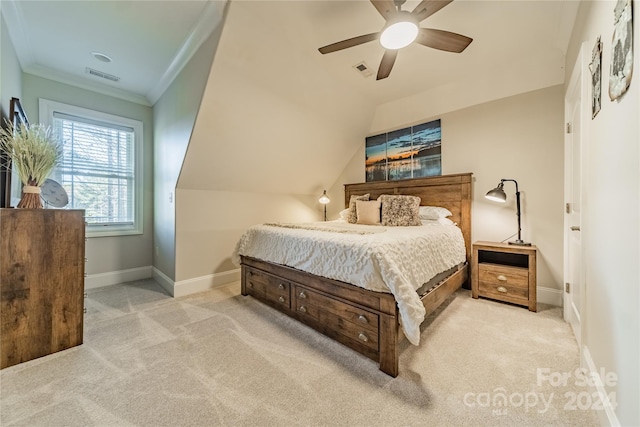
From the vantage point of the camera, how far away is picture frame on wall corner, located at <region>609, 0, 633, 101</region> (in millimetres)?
925

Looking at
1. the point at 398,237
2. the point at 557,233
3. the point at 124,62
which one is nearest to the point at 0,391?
the point at 398,237

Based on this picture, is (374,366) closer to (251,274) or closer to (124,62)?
(251,274)

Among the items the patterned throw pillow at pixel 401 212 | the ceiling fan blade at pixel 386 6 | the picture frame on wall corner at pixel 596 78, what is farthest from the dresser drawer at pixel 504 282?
the ceiling fan blade at pixel 386 6

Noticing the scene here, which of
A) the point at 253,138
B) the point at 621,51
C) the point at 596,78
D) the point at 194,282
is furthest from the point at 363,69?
the point at 194,282

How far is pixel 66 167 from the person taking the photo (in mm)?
3062

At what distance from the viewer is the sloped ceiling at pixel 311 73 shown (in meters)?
2.06

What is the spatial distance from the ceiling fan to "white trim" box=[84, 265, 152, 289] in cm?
382

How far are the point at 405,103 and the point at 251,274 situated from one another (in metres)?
3.17

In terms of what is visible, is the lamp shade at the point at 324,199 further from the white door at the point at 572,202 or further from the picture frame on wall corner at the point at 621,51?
the picture frame on wall corner at the point at 621,51

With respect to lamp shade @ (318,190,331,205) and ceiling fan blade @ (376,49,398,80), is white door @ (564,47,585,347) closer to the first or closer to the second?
ceiling fan blade @ (376,49,398,80)

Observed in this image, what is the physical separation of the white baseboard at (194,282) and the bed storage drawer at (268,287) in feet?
2.25

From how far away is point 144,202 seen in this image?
3.69m

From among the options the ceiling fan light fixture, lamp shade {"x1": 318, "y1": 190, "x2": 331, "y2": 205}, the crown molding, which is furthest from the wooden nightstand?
the crown molding

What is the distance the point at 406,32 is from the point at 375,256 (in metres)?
1.56
